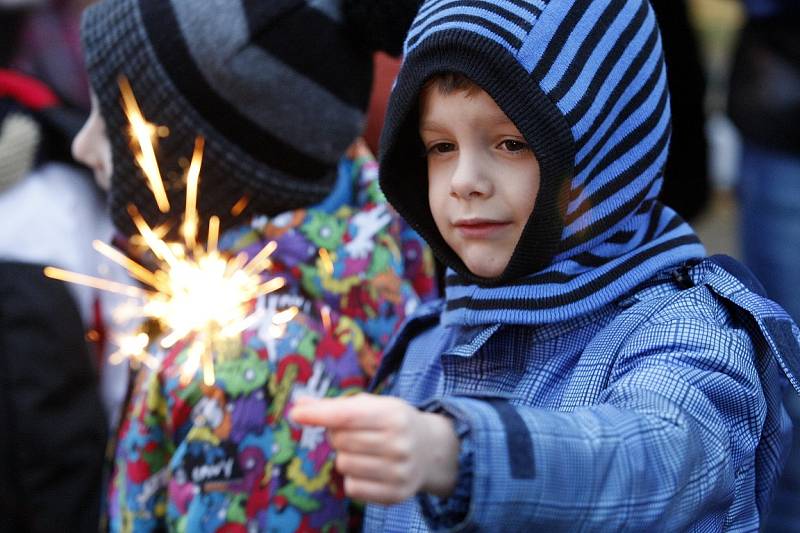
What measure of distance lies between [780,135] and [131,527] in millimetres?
1685

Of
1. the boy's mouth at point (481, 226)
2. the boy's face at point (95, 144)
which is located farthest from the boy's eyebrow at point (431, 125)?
the boy's face at point (95, 144)

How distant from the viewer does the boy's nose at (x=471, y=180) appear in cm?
148

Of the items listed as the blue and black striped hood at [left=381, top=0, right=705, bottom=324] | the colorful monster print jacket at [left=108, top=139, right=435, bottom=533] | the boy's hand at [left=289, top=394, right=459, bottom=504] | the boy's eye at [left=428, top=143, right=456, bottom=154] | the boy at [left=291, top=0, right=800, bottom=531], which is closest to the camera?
the boy's hand at [left=289, top=394, right=459, bottom=504]

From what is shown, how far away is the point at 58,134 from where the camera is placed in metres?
2.70

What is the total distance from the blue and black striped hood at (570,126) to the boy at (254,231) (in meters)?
0.46

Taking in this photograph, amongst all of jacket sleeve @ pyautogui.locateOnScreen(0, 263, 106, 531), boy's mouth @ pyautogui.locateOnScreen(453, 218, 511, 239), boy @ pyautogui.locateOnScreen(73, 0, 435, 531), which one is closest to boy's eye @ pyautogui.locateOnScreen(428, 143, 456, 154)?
boy's mouth @ pyautogui.locateOnScreen(453, 218, 511, 239)

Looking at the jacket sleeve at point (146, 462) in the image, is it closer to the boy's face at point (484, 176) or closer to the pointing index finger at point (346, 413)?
the boy's face at point (484, 176)

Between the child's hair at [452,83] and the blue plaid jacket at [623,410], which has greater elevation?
the child's hair at [452,83]

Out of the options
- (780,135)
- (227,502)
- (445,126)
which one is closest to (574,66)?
(445,126)

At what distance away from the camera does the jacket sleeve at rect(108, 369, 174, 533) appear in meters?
1.96

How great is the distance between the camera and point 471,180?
1.48 meters

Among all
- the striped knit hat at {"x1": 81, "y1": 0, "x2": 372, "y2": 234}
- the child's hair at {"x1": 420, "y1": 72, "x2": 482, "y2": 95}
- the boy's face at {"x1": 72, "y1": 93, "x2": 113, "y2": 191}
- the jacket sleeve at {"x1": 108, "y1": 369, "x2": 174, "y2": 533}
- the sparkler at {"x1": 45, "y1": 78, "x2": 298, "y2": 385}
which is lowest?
the jacket sleeve at {"x1": 108, "y1": 369, "x2": 174, "y2": 533}

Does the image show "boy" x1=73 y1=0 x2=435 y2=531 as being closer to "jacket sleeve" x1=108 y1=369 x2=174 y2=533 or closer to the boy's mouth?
"jacket sleeve" x1=108 y1=369 x2=174 y2=533

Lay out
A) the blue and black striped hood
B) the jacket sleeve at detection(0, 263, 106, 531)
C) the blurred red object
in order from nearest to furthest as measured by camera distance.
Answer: the blue and black striped hood → the jacket sleeve at detection(0, 263, 106, 531) → the blurred red object
